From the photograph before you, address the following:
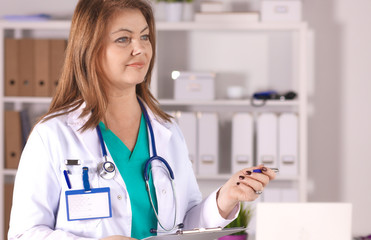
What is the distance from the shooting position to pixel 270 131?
11.2 ft

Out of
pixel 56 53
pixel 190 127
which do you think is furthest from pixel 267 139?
pixel 56 53

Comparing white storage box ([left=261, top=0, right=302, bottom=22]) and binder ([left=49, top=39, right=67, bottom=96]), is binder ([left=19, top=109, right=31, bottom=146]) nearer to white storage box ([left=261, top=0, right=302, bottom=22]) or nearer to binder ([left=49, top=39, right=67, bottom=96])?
binder ([left=49, top=39, right=67, bottom=96])

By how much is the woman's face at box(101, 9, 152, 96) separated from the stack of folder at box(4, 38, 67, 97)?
2025 mm

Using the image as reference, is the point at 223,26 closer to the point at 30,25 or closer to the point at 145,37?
the point at 30,25

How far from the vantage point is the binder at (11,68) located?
355 cm

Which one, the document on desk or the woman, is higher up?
the woman

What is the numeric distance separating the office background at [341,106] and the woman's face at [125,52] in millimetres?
2311

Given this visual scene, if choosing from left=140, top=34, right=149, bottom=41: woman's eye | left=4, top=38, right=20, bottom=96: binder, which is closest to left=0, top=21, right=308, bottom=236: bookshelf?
left=4, top=38, right=20, bottom=96: binder

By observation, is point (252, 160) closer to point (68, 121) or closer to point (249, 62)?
point (249, 62)

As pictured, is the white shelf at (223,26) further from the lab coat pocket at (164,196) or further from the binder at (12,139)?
the lab coat pocket at (164,196)

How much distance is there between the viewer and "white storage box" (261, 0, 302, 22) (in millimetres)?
3414

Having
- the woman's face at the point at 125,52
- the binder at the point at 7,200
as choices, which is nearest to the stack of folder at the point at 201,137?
the binder at the point at 7,200

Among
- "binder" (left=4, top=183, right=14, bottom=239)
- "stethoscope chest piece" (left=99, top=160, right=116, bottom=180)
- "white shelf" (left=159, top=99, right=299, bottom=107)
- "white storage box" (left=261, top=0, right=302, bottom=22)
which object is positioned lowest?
"binder" (left=4, top=183, right=14, bottom=239)

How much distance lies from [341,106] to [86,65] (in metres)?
2.55
